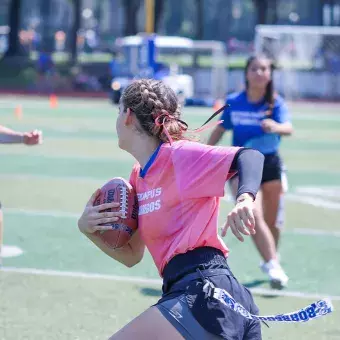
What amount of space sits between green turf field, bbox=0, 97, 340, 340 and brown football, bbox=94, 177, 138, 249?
6.96 feet

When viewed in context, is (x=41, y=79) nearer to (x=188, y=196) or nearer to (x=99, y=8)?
(x=188, y=196)

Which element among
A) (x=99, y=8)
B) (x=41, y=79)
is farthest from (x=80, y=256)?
(x=99, y=8)

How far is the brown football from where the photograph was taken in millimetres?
4270

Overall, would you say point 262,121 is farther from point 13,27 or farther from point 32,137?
point 13,27

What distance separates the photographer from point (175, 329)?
3959 millimetres

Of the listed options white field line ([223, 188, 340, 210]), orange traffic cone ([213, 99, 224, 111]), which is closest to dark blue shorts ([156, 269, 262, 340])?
white field line ([223, 188, 340, 210])

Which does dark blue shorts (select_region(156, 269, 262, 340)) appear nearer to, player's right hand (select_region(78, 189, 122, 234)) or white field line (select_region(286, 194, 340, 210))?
player's right hand (select_region(78, 189, 122, 234))

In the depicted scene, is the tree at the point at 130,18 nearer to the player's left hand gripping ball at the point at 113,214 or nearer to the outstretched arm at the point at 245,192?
the player's left hand gripping ball at the point at 113,214

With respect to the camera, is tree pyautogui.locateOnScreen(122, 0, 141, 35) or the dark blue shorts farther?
tree pyautogui.locateOnScreen(122, 0, 141, 35)

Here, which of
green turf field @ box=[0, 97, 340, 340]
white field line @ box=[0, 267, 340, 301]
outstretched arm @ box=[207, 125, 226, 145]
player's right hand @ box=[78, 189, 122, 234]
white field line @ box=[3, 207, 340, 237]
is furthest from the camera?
white field line @ box=[3, 207, 340, 237]

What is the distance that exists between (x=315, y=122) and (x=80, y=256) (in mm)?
17761

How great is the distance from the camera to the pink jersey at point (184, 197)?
4.11 m

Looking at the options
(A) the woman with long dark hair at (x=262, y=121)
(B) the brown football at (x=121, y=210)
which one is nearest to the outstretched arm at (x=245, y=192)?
(B) the brown football at (x=121, y=210)

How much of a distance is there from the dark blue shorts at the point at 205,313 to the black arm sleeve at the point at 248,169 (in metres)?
0.41
